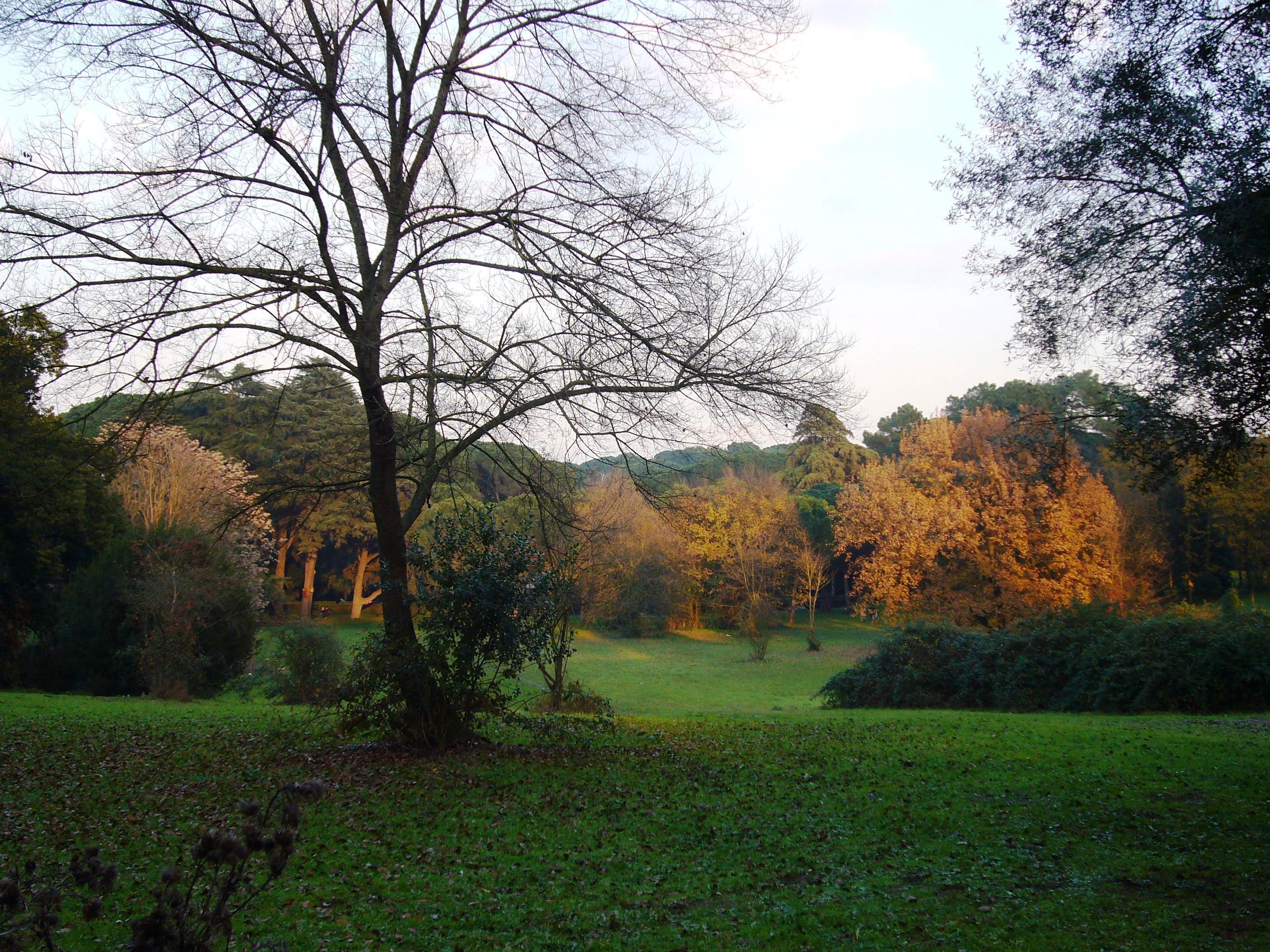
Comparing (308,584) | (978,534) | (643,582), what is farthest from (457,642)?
(308,584)

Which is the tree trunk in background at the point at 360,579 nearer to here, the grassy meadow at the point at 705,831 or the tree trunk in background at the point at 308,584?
→ the tree trunk in background at the point at 308,584

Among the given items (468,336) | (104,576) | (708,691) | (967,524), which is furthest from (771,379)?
(967,524)

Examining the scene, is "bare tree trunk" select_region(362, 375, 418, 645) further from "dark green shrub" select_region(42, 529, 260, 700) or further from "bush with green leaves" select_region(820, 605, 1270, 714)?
"bush with green leaves" select_region(820, 605, 1270, 714)

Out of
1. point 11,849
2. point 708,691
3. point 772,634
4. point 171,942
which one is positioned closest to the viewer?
point 171,942

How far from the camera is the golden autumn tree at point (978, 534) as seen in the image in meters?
26.1

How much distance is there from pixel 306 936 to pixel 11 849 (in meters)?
2.94

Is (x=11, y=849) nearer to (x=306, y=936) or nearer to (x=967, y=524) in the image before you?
(x=306, y=936)

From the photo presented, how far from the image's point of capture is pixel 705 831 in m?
6.77

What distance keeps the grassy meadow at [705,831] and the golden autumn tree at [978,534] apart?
15.0m

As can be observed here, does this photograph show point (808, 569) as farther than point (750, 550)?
Yes

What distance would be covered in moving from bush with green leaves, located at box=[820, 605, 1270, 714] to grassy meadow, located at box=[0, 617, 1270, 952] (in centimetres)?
298

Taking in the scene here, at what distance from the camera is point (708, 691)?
26422mm

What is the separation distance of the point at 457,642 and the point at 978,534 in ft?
77.6

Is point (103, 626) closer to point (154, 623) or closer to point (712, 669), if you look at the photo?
point (154, 623)
